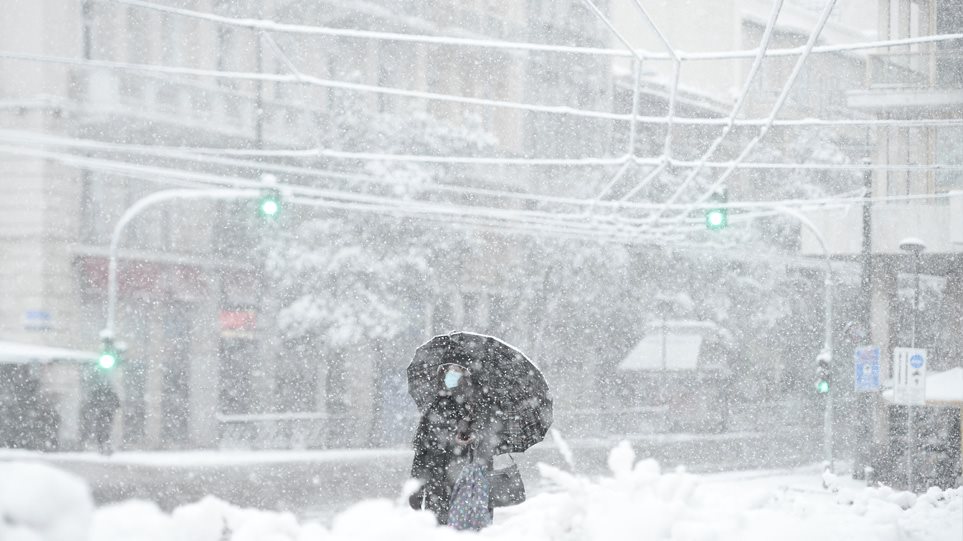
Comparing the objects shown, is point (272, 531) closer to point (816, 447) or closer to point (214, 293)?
point (214, 293)

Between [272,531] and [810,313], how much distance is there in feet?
132

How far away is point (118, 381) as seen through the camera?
25703mm

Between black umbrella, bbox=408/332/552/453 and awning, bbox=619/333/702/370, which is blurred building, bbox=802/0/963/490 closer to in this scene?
awning, bbox=619/333/702/370

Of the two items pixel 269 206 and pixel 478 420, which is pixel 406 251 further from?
pixel 478 420

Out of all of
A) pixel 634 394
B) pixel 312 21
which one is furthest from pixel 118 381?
pixel 634 394

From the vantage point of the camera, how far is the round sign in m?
17.5

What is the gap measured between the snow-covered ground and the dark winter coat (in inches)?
70.6

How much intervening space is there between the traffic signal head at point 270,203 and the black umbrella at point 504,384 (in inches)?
423

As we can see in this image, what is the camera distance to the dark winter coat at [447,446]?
23.4 feet

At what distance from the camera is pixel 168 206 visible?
88.9 ft

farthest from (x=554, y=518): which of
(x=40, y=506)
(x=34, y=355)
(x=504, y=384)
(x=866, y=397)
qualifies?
(x=34, y=355)

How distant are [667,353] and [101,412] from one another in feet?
63.9

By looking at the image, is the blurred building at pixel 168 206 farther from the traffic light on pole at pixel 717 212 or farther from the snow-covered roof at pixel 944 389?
the snow-covered roof at pixel 944 389

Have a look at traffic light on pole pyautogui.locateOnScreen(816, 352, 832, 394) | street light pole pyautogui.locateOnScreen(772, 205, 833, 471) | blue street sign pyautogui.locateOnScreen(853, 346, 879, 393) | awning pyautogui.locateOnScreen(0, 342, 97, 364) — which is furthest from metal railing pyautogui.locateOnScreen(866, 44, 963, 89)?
awning pyautogui.locateOnScreen(0, 342, 97, 364)
